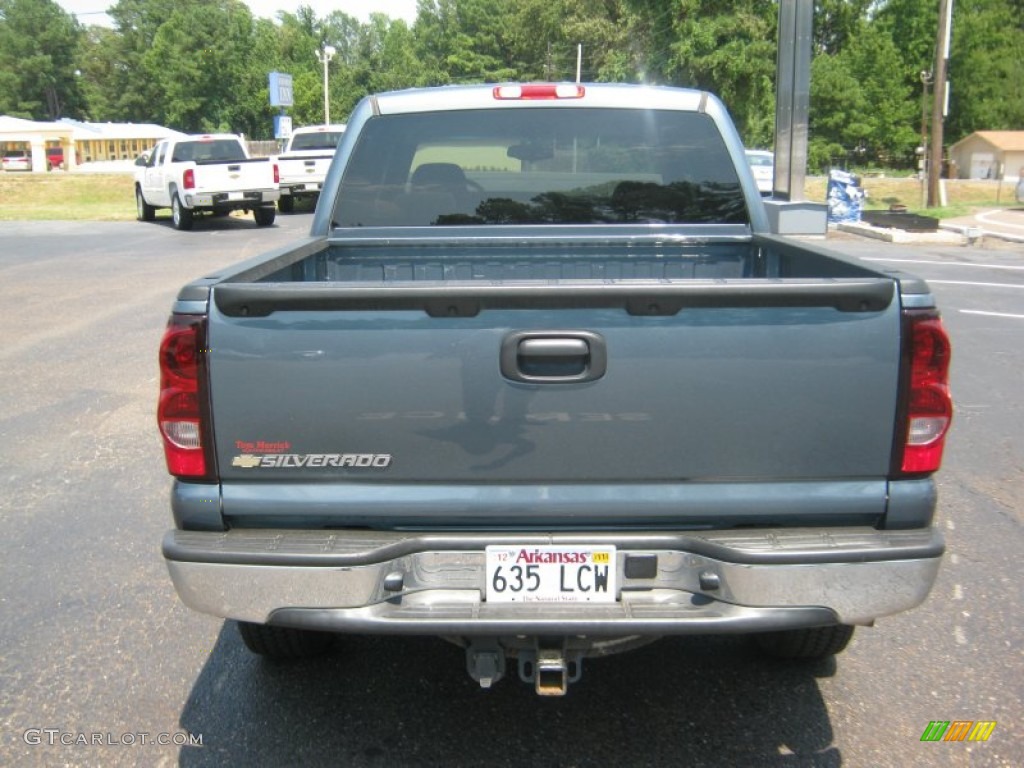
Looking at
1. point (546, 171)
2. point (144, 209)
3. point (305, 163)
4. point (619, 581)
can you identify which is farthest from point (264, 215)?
point (619, 581)

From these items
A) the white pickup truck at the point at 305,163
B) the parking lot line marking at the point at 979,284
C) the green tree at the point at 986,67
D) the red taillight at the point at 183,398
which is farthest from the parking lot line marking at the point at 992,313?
the green tree at the point at 986,67

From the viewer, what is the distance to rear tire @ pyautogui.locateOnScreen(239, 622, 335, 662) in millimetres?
3359

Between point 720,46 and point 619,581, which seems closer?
point 619,581

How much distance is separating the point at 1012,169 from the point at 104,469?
8070 cm

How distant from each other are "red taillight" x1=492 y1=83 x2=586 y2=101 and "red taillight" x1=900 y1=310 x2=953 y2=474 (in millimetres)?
2221

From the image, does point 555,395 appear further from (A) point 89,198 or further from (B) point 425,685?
(A) point 89,198

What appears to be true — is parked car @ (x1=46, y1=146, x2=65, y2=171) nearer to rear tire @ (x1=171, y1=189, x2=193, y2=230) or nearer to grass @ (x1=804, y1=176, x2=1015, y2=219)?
grass @ (x1=804, y1=176, x2=1015, y2=219)

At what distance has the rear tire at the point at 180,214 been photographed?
2105 centimetres

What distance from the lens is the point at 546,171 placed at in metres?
4.45

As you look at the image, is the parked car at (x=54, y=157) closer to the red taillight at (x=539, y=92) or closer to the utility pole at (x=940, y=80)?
the utility pole at (x=940, y=80)

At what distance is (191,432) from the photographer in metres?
2.64

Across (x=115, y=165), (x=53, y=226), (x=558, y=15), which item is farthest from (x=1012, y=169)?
(x=53, y=226)

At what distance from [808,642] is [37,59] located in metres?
118

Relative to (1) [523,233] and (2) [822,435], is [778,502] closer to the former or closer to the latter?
(2) [822,435]
